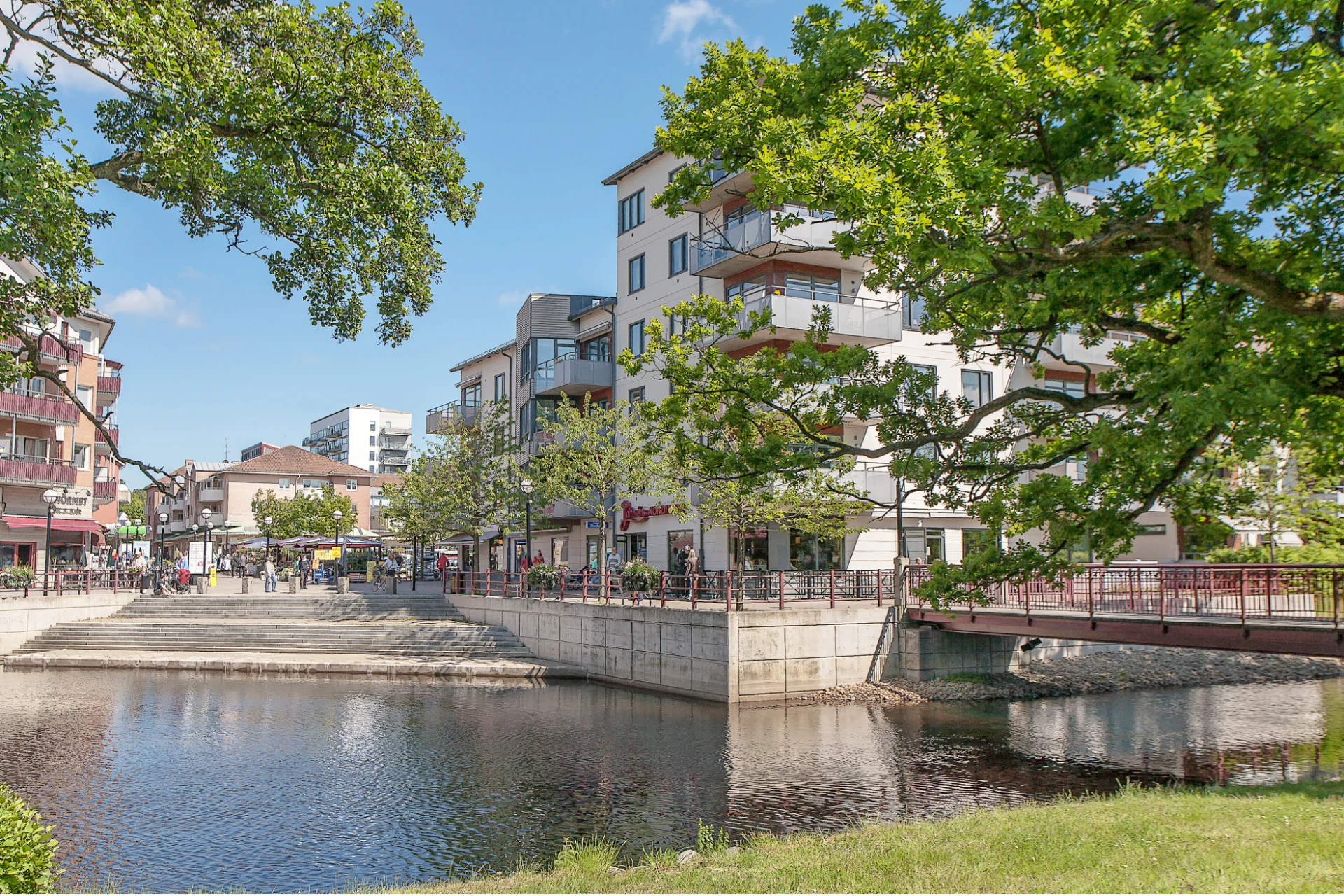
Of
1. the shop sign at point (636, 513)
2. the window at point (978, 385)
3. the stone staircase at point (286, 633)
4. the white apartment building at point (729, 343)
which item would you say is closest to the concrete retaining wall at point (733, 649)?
the stone staircase at point (286, 633)

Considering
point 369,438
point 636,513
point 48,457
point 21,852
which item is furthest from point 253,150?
Result: point 369,438

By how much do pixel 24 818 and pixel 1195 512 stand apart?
12969 millimetres

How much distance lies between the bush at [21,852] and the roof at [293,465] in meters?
96.4

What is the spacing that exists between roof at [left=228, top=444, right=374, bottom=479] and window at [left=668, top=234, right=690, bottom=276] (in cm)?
7162

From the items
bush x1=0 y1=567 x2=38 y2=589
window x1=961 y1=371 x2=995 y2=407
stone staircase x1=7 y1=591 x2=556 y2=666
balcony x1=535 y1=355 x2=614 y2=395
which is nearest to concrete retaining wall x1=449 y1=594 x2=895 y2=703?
stone staircase x1=7 y1=591 x2=556 y2=666

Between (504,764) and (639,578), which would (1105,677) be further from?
(504,764)

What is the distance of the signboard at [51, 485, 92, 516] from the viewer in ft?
112

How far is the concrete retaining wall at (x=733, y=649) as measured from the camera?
24219mm

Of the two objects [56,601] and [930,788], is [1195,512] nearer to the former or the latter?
[930,788]

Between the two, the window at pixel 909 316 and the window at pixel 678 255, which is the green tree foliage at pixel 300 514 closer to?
the window at pixel 678 255

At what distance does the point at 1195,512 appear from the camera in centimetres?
1323

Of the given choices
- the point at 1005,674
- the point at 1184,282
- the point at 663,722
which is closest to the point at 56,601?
the point at 663,722

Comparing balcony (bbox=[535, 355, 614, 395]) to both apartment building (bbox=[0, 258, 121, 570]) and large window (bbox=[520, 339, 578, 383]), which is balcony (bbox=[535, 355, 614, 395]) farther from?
apartment building (bbox=[0, 258, 121, 570])

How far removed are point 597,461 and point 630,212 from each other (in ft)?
37.8
